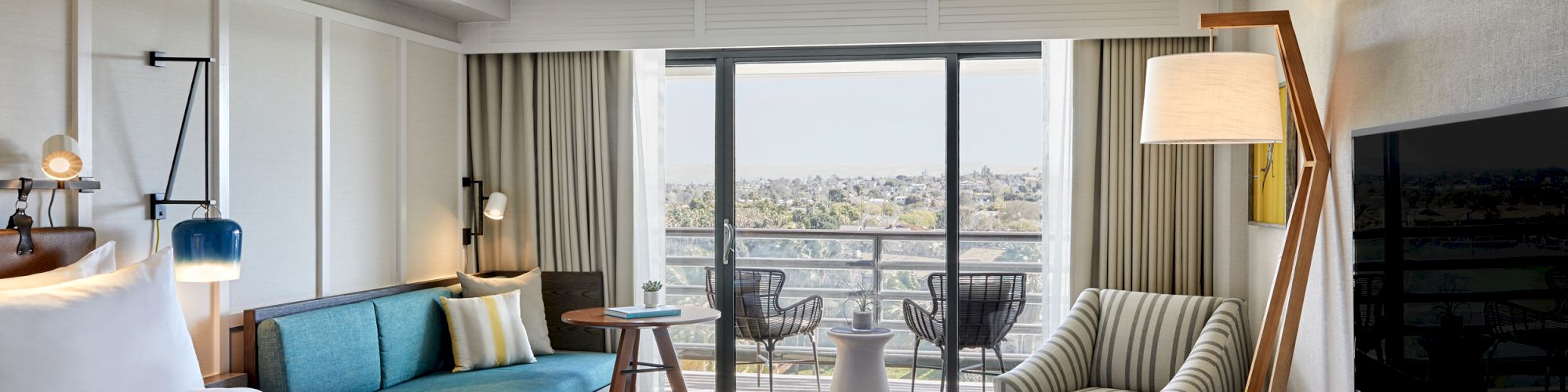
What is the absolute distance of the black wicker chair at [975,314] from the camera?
4.54 m

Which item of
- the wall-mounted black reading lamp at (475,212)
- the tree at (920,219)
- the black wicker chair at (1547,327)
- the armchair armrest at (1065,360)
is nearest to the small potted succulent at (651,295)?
the wall-mounted black reading lamp at (475,212)

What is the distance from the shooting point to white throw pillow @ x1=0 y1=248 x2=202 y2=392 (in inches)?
91.7

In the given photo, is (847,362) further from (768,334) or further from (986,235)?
(986,235)

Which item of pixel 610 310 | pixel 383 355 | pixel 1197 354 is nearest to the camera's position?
pixel 1197 354

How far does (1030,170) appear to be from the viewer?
15.0ft

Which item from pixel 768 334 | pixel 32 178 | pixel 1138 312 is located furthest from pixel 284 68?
pixel 1138 312

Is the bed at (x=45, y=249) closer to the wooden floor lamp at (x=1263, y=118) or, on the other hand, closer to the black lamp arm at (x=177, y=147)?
the black lamp arm at (x=177, y=147)

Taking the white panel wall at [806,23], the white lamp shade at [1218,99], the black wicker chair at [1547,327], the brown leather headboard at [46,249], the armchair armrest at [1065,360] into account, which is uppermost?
the white panel wall at [806,23]

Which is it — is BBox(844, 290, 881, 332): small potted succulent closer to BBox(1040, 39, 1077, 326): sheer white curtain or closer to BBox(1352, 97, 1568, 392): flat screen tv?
BBox(1040, 39, 1077, 326): sheer white curtain

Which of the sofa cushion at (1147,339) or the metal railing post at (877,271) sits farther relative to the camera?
the metal railing post at (877,271)

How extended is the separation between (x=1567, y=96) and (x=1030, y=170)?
9.79 feet

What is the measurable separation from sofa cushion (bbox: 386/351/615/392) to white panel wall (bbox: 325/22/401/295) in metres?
0.54

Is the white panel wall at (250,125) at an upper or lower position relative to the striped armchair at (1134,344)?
upper

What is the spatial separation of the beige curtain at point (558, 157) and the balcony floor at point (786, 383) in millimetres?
535
